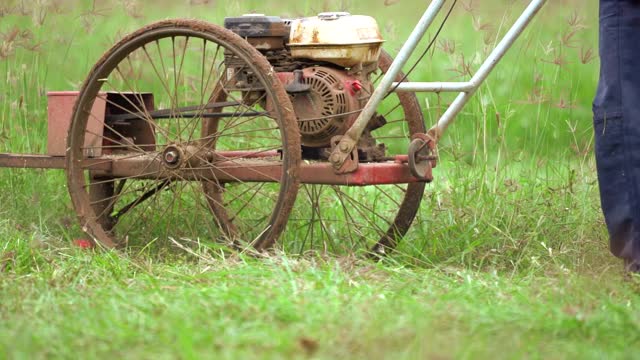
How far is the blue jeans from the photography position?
3414 mm

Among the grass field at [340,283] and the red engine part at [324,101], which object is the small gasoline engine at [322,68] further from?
the grass field at [340,283]

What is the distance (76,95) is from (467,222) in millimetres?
1616

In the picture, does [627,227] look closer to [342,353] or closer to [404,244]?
[404,244]

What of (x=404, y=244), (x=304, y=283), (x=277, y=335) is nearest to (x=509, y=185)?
(x=404, y=244)

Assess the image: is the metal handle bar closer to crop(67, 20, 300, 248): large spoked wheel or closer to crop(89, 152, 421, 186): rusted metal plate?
crop(89, 152, 421, 186): rusted metal plate

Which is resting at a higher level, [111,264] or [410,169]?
[410,169]

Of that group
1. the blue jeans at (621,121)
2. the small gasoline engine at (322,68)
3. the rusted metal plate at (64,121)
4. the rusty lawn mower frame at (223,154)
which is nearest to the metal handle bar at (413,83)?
the rusty lawn mower frame at (223,154)

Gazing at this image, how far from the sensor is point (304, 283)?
3139mm

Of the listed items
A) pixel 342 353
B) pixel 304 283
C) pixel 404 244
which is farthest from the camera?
pixel 404 244

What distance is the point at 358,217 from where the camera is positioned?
4859 millimetres

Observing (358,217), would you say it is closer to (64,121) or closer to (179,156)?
(179,156)

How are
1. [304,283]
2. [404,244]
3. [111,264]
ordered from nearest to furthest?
[304,283] < [111,264] < [404,244]

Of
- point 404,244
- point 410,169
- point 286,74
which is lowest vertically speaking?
point 404,244

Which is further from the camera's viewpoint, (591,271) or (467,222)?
(467,222)
